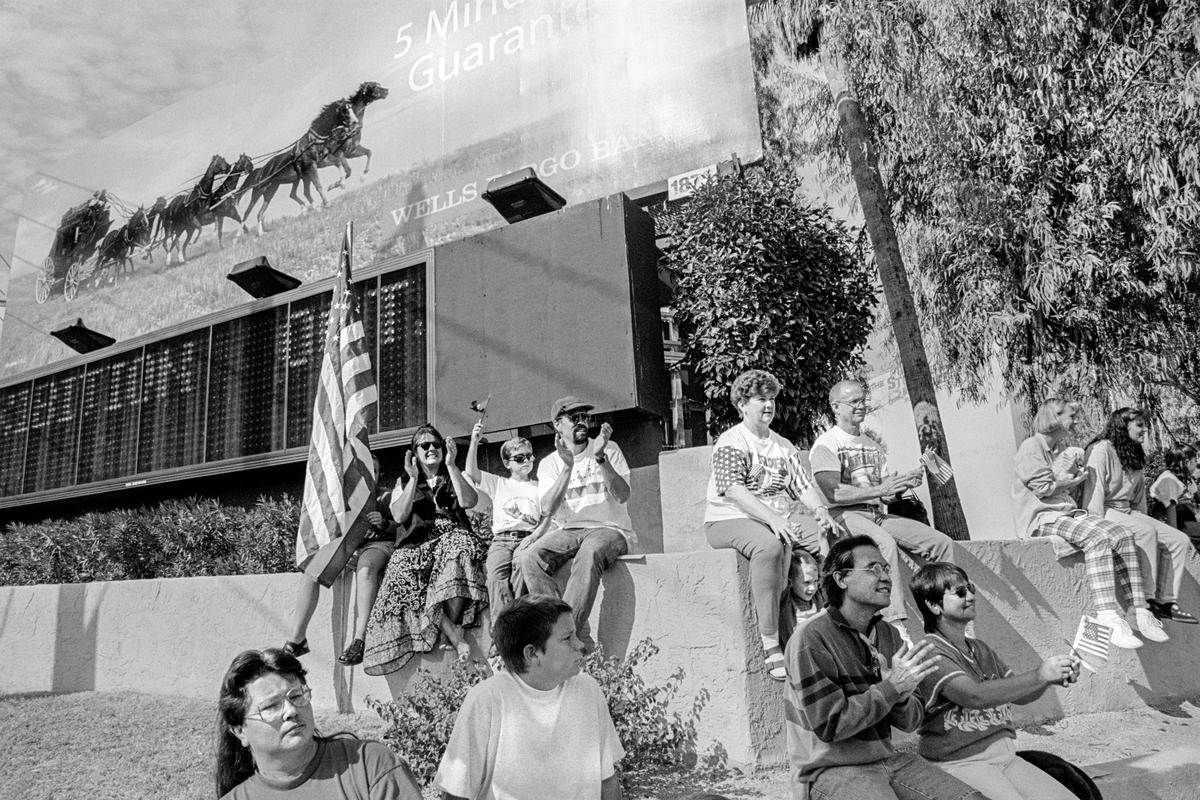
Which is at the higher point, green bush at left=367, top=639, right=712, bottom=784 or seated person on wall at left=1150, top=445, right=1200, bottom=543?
seated person on wall at left=1150, top=445, right=1200, bottom=543

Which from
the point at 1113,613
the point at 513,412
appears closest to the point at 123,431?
the point at 513,412

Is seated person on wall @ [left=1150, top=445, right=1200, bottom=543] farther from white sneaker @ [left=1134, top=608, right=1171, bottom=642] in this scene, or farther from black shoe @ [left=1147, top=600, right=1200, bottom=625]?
white sneaker @ [left=1134, top=608, right=1171, bottom=642]

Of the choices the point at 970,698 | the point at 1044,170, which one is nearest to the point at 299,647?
the point at 970,698

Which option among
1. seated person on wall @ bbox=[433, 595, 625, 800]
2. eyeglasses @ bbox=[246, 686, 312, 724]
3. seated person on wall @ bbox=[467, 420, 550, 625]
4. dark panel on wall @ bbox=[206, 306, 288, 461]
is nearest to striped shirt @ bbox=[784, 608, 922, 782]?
seated person on wall @ bbox=[433, 595, 625, 800]

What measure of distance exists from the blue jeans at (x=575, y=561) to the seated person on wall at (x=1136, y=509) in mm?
3473

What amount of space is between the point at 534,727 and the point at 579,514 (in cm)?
245

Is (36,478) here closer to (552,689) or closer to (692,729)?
(692,729)

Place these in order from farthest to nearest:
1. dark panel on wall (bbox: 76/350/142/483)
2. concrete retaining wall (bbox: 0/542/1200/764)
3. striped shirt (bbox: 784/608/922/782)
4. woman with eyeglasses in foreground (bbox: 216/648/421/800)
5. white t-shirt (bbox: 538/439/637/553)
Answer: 1. dark panel on wall (bbox: 76/350/142/483)
2. white t-shirt (bbox: 538/439/637/553)
3. concrete retaining wall (bbox: 0/542/1200/764)
4. striped shirt (bbox: 784/608/922/782)
5. woman with eyeglasses in foreground (bbox: 216/648/421/800)

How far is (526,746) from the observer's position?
2941mm

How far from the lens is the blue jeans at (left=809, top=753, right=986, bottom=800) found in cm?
305

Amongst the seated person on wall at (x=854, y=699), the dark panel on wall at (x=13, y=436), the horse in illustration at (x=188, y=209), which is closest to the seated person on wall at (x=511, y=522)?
the seated person on wall at (x=854, y=699)

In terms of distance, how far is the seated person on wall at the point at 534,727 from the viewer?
289 cm

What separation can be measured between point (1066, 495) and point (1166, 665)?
4.31 ft

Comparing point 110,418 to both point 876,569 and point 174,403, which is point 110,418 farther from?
point 876,569
